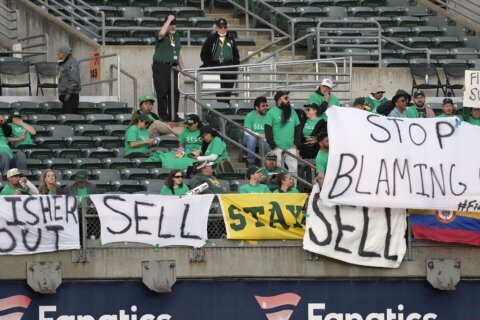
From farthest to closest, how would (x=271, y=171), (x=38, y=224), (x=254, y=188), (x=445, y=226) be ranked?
1. (x=271, y=171)
2. (x=254, y=188)
3. (x=445, y=226)
4. (x=38, y=224)

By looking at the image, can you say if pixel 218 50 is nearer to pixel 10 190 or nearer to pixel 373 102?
pixel 373 102

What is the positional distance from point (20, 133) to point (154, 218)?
3947 millimetres

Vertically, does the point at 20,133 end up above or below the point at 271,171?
above

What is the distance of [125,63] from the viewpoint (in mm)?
35531

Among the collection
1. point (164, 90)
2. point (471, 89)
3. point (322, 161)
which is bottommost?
point (322, 161)

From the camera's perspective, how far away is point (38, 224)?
90.0ft

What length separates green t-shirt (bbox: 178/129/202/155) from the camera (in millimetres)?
30578

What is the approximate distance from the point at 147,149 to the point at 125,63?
4.84 m

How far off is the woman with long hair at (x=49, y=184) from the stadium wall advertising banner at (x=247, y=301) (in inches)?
49.2

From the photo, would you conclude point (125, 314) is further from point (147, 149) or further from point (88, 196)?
point (147, 149)

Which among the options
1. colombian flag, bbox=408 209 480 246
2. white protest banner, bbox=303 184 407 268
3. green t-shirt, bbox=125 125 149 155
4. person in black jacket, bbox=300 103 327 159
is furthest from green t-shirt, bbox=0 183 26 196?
colombian flag, bbox=408 209 480 246

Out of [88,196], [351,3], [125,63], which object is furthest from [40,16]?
[88,196]

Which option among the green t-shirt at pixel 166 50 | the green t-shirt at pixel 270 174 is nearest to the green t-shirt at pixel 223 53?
the green t-shirt at pixel 166 50

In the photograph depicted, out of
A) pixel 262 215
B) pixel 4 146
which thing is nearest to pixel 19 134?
pixel 4 146
